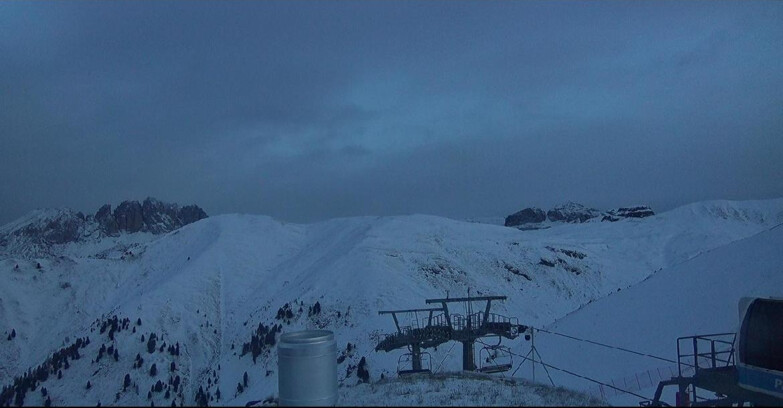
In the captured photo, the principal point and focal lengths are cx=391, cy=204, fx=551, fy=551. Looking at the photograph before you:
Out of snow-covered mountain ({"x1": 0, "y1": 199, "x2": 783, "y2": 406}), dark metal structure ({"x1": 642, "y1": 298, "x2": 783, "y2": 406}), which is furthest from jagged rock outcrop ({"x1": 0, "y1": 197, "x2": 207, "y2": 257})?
dark metal structure ({"x1": 642, "y1": 298, "x2": 783, "y2": 406})

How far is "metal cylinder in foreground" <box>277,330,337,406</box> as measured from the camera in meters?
10.5

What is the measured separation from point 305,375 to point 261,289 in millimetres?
44565

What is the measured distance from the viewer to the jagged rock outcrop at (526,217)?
502 feet

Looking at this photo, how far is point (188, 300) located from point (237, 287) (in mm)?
5989

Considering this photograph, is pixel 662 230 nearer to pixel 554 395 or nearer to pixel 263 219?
pixel 263 219

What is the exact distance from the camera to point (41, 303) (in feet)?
187

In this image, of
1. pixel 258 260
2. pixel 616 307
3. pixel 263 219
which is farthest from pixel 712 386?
pixel 263 219

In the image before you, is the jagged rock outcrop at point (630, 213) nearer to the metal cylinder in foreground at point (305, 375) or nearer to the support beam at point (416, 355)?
the support beam at point (416, 355)

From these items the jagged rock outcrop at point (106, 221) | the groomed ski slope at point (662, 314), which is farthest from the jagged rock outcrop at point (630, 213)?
the jagged rock outcrop at point (106, 221)

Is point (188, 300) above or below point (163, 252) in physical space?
below

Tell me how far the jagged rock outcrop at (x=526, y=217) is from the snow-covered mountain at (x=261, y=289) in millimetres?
68224

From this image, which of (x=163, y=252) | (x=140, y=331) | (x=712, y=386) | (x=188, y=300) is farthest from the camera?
(x=163, y=252)

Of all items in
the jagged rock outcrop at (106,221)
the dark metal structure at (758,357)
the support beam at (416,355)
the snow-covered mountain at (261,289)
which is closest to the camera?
the dark metal structure at (758,357)

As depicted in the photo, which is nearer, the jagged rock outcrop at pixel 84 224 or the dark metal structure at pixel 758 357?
the dark metal structure at pixel 758 357
